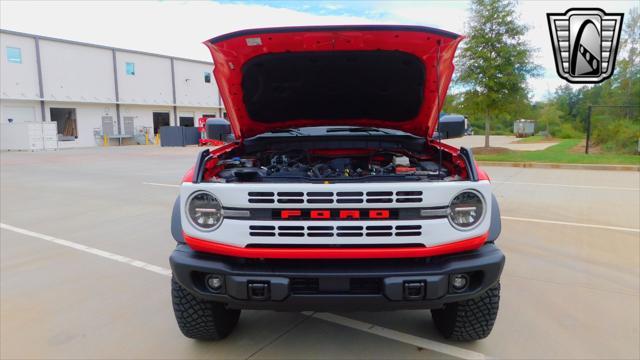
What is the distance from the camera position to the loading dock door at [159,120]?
119 feet

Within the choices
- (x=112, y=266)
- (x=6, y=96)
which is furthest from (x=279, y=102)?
(x=6, y=96)

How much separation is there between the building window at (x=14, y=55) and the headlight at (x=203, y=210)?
30.7m

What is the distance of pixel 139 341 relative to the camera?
2816 millimetres

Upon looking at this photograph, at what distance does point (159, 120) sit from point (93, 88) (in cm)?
666

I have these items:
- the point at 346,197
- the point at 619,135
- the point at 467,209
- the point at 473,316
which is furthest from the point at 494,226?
the point at 619,135

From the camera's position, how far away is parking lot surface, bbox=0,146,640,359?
2.69 m

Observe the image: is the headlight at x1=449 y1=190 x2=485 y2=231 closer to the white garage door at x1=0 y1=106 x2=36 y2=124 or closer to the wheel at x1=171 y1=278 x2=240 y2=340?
the wheel at x1=171 y1=278 x2=240 y2=340

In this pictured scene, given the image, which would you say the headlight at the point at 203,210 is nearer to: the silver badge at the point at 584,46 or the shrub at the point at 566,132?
the silver badge at the point at 584,46

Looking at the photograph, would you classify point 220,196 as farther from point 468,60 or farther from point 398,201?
point 468,60

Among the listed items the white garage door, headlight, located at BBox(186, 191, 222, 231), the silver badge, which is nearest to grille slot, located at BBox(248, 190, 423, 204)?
headlight, located at BBox(186, 191, 222, 231)

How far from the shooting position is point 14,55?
86.7 ft

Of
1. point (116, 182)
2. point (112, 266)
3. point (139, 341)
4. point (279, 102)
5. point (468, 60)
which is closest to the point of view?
point (139, 341)

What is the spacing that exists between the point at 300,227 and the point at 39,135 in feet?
91.9

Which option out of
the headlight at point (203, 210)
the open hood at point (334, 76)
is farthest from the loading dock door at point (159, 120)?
the headlight at point (203, 210)
